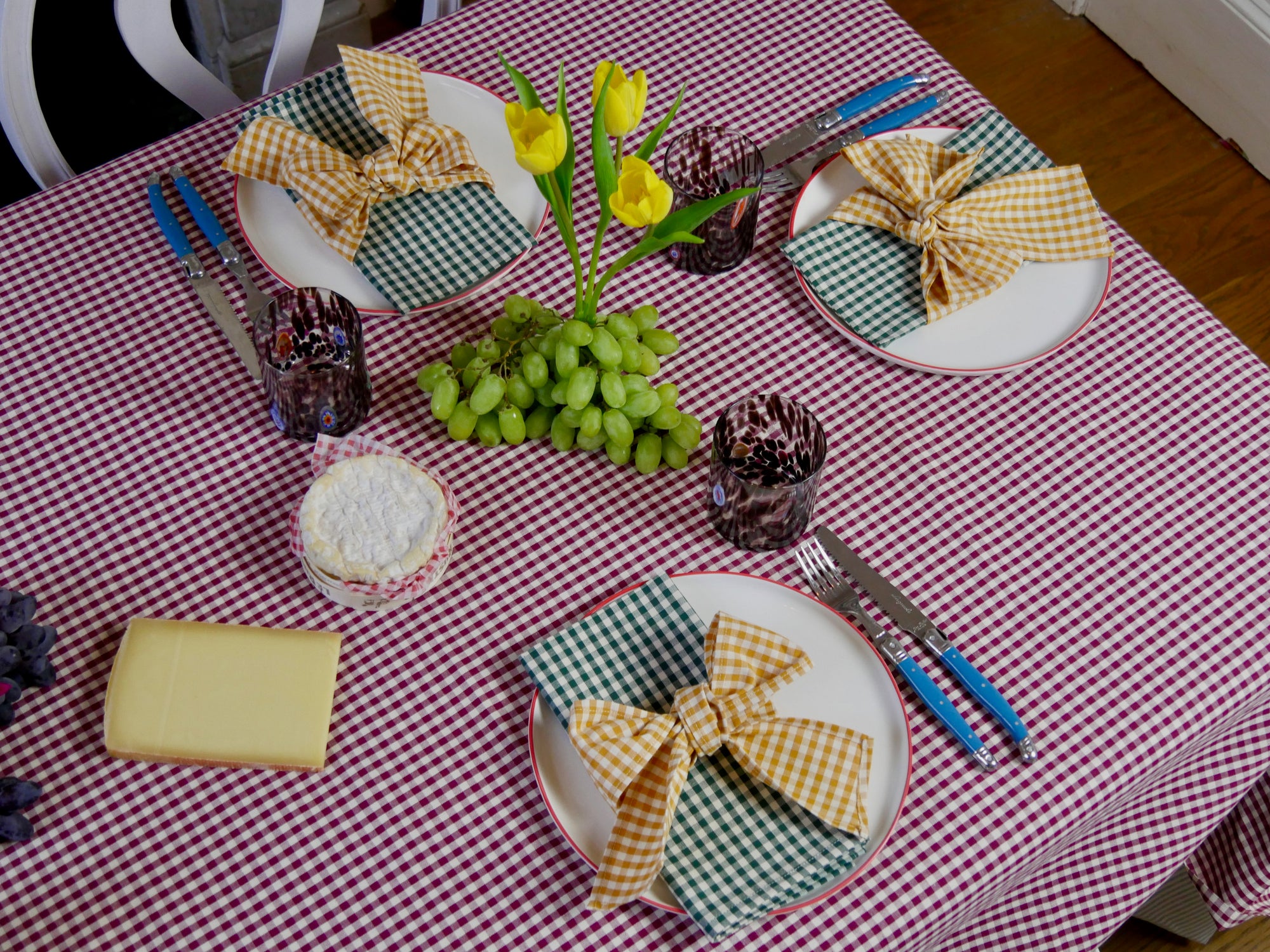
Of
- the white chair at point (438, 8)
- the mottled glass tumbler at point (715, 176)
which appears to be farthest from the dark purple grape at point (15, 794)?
the white chair at point (438, 8)

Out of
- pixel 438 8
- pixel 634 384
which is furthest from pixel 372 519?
pixel 438 8

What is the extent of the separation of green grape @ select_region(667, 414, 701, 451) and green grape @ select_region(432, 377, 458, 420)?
215 millimetres

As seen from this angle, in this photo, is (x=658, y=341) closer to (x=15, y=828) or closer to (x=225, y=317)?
(x=225, y=317)

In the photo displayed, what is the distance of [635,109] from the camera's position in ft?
3.13

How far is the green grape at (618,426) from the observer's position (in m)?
1.14

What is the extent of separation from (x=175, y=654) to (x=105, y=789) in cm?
12

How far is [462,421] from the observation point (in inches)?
46.2

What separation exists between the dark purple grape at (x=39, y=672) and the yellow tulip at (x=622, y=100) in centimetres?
65

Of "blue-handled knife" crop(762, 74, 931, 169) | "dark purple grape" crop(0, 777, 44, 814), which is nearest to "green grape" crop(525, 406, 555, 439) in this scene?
"blue-handled knife" crop(762, 74, 931, 169)

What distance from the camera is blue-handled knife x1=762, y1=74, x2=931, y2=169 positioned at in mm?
1394

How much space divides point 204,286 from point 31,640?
442 mm

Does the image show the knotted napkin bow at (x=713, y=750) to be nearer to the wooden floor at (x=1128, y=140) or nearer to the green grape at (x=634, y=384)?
the green grape at (x=634, y=384)

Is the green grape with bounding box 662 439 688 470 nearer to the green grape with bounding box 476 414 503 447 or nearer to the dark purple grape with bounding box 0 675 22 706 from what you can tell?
the green grape with bounding box 476 414 503 447

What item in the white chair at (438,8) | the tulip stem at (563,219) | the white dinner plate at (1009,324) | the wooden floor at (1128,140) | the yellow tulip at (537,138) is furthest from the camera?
Answer: the wooden floor at (1128,140)
